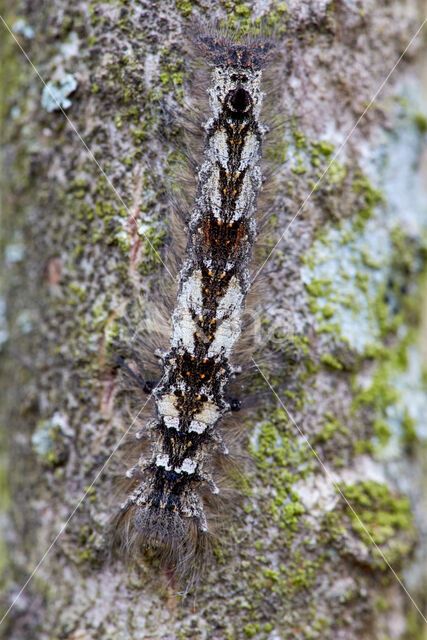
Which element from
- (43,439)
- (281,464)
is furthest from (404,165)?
(43,439)

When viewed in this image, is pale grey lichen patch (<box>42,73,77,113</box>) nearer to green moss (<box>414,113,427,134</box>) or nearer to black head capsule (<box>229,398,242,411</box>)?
black head capsule (<box>229,398,242,411</box>)

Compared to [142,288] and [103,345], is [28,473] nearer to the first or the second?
[103,345]

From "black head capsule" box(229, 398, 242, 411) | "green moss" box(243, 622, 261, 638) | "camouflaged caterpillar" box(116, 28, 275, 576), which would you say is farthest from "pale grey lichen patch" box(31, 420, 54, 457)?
"green moss" box(243, 622, 261, 638)

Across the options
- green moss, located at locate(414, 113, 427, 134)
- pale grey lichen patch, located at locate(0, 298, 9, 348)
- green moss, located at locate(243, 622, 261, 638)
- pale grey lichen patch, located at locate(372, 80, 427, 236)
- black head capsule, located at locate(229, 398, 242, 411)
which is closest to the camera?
green moss, located at locate(243, 622, 261, 638)

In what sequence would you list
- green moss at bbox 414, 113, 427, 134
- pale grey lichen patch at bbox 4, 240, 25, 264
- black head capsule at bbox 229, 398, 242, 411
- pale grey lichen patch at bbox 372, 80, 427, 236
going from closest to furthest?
black head capsule at bbox 229, 398, 242, 411 → pale grey lichen patch at bbox 372, 80, 427, 236 → green moss at bbox 414, 113, 427, 134 → pale grey lichen patch at bbox 4, 240, 25, 264

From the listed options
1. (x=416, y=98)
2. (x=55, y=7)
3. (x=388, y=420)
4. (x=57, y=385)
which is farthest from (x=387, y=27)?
(x=57, y=385)

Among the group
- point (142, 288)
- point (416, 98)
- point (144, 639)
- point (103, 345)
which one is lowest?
point (144, 639)
